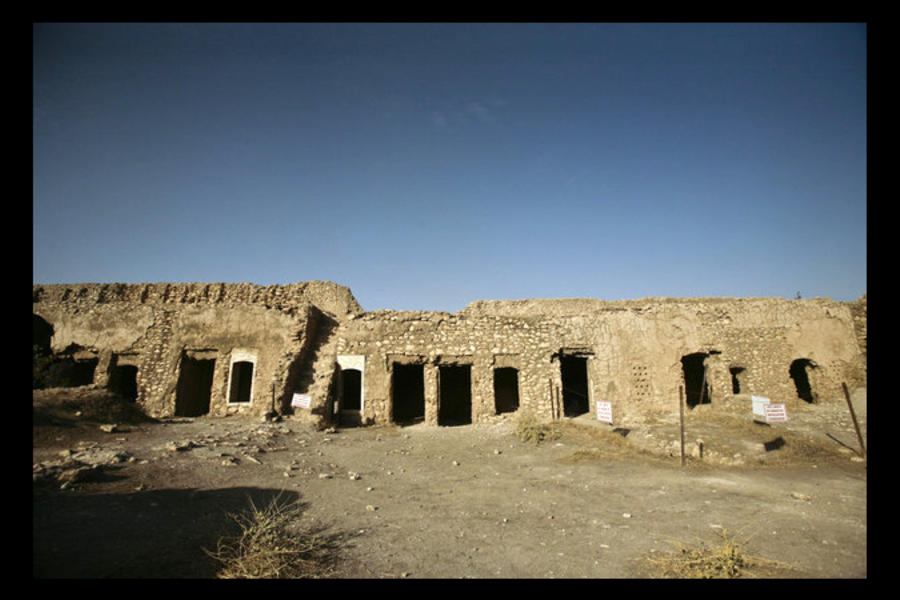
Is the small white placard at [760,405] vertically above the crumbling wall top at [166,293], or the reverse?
the crumbling wall top at [166,293]

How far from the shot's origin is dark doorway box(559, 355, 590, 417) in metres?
19.0

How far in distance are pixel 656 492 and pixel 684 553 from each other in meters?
2.86

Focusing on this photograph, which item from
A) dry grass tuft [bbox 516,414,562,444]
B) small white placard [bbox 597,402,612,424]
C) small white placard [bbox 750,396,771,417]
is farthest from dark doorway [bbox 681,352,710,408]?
dry grass tuft [bbox 516,414,562,444]

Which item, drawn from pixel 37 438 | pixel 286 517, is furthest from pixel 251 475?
pixel 37 438

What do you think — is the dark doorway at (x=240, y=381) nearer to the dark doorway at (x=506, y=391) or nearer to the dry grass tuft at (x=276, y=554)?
the dark doorway at (x=506, y=391)

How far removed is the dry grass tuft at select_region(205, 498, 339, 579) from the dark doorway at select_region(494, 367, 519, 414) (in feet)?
45.1

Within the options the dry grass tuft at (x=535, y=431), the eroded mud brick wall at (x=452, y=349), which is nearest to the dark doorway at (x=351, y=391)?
the eroded mud brick wall at (x=452, y=349)

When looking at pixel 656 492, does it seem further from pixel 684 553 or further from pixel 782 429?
pixel 782 429

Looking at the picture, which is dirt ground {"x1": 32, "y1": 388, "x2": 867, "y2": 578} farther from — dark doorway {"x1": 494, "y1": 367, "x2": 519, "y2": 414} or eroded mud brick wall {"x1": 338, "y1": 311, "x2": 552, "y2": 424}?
dark doorway {"x1": 494, "y1": 367, "x2": 519, "y2": 414}

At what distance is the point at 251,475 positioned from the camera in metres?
8.05

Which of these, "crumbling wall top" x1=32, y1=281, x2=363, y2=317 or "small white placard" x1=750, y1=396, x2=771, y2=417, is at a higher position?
"crumbling wall top" x1=32, y1=281, x2=363, y2=317

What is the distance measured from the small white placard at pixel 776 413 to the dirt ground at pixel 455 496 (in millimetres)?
627

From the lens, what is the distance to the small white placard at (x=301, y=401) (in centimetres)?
1374

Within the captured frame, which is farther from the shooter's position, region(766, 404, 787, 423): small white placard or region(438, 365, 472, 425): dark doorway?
region(438, 365, 472, 425): dark doorway
